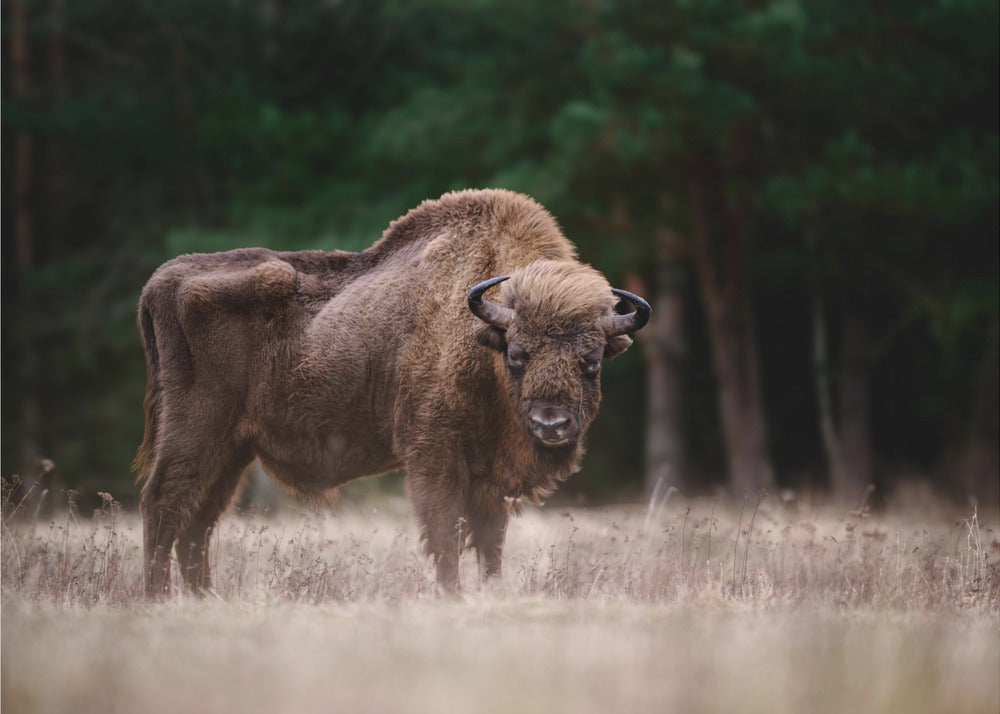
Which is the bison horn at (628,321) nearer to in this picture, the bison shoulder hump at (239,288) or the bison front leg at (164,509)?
the bison shoulder hump at (239,288)

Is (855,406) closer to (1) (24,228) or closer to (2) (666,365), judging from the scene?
(2) (666,365)

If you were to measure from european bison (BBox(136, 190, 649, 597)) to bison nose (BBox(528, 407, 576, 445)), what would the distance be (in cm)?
16

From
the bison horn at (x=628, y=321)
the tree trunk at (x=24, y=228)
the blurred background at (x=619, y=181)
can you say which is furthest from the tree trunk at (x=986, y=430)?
the tree trunk at (x=24, y=228)

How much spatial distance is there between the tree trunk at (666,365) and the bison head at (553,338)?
38.3 ft

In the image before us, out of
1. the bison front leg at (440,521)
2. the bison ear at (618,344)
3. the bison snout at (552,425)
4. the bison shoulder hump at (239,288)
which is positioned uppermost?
the bison shoulder hump at (239,288)

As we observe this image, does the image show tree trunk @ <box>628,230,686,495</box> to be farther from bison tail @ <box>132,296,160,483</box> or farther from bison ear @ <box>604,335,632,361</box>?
bison tail @ <box>132,296,160,483</box>

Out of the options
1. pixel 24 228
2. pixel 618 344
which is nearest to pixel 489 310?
pixel 618 344

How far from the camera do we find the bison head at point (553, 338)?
6.55m

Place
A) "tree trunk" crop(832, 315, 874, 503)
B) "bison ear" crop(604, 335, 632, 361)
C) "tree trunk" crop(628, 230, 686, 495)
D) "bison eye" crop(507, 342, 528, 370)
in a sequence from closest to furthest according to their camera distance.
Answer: "bison eye" crop(507, 342, 528, 370) → "bison ear" crop(604, 335, 632, 361) → "tree trunk" crop(832, 315, 874, 503) → "tree trunk" crop(628, 230, 686, 495)

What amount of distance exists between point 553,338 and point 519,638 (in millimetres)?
2239

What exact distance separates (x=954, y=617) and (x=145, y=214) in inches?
704

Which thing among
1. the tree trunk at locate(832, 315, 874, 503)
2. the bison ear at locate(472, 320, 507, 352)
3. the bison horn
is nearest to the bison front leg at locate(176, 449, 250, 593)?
the bison ear at locate(472, 320, 507, 352)

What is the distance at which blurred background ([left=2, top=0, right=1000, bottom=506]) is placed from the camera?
15.1m

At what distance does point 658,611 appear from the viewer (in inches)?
229
